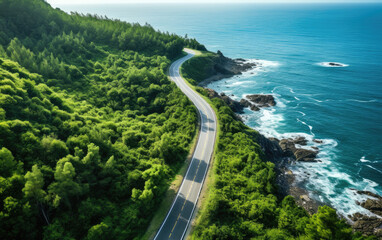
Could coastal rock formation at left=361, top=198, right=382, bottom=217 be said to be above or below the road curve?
below

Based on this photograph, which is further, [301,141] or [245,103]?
[245,103]

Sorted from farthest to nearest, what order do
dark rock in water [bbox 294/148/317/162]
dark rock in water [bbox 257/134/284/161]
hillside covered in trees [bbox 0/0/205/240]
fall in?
dark rock in water [bbox 294/148/317/162], dark rock in water [bbox 257/134/284/161], hillside covered in trees [bbox 0/0/205/240]

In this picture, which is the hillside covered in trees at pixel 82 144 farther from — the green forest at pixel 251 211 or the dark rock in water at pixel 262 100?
the dark rock in water at pixel 262 100

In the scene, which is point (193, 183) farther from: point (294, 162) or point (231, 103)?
point (231, 103)

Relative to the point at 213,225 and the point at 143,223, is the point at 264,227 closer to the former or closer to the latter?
the point at 213,225

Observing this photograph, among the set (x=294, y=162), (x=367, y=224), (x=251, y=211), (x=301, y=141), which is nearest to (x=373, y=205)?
(x=367, y=224)

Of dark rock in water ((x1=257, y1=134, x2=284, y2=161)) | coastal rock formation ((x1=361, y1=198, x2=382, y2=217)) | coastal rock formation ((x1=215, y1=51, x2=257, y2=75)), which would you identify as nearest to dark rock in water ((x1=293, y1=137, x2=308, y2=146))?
dark rock in water ((x1=257, y1=134, x2=284, y2=161))

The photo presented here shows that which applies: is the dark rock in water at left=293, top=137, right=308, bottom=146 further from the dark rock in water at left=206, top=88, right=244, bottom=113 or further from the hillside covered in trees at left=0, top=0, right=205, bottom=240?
the hillside covered in trees at left=0, top=0, right=205, bottom=240
